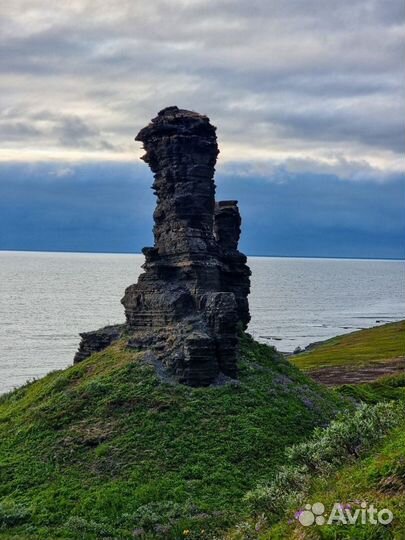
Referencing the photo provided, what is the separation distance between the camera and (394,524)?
58.6 ft

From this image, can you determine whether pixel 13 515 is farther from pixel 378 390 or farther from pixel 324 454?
pixel 378 390

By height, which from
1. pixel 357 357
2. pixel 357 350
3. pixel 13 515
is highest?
pixel 357 350

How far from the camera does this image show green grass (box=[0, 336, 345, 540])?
104 ft

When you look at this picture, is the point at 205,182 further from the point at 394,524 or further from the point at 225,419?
the point at 394,524

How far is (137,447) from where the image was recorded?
37156 mm

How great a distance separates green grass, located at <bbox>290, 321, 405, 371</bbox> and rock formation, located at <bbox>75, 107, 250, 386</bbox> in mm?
56288

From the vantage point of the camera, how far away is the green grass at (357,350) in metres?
108

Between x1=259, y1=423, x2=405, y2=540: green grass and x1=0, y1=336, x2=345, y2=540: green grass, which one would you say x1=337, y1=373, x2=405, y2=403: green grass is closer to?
x1=0, y1=336, x2=345, y2=540: green grass

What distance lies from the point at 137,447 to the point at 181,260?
15.2 m

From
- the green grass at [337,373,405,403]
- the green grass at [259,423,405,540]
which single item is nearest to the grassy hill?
the green grass at [259,423,405,540]

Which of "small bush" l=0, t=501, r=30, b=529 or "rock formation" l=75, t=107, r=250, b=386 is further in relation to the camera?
"rock formation" l=75, t=107, r=250, b=386

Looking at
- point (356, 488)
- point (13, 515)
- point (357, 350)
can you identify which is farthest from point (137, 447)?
point (357, 350)

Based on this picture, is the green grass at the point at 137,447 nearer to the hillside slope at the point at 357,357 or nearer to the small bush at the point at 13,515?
the small bush at the point at 13,515

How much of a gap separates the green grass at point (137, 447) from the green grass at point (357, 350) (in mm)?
59180
